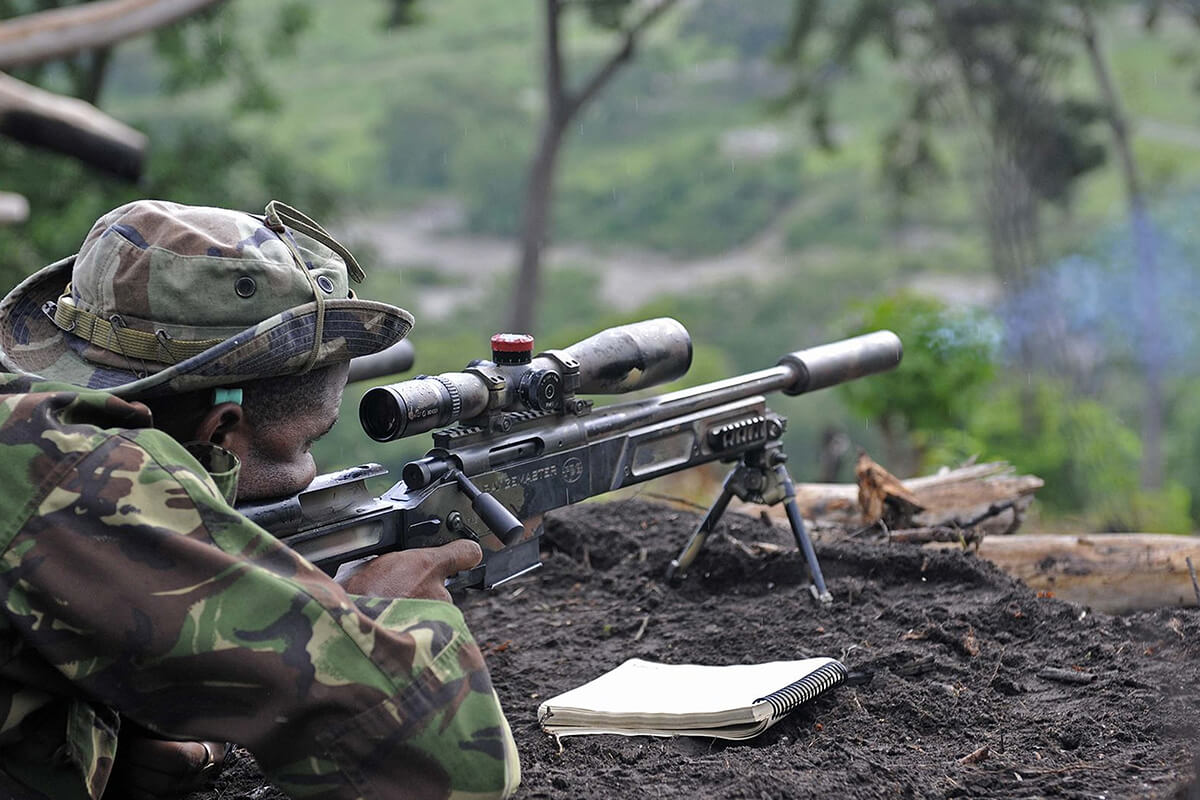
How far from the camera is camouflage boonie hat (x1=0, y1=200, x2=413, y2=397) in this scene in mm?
2752

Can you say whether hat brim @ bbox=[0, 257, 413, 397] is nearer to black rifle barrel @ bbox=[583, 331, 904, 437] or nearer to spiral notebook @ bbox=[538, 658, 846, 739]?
black rifle barrel @ bbox=[583, 331, 904, 437]

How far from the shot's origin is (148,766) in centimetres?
320

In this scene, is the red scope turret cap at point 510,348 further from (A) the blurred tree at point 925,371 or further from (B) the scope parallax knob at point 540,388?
(A) the blurred tree at point 925,371

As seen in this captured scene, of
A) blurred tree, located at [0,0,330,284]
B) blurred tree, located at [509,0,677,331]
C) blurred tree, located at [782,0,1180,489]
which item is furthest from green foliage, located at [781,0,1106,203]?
blurred tree, located at [0,0,330,284]

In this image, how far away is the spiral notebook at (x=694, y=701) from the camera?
3793mm

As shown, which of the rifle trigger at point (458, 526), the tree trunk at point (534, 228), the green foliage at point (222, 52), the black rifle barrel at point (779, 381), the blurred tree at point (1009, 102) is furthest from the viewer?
the blurred tree at point (1009, 102)

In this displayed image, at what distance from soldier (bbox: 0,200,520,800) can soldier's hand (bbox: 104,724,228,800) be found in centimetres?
33

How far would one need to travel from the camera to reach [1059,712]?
3.92m

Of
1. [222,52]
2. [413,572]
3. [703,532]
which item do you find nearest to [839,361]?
[703,532]

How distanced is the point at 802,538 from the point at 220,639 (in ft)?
9.80

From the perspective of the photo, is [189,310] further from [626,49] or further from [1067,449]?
[1067,449]

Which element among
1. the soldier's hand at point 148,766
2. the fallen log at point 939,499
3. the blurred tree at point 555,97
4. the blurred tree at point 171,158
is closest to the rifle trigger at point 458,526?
the soldier's hand at point 148,766

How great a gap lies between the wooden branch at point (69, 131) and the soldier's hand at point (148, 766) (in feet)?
15.8

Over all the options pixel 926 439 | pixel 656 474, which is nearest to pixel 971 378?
pixel 926 439
